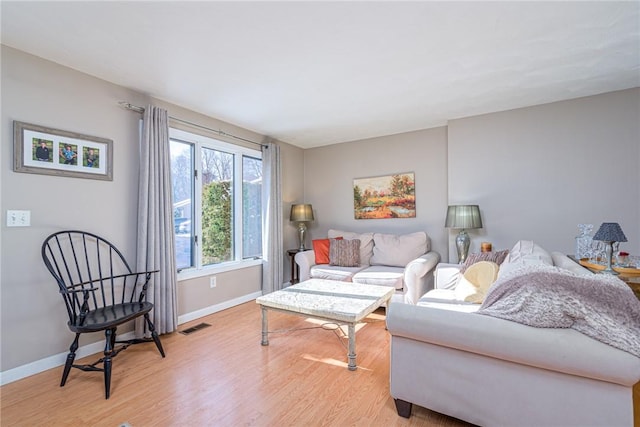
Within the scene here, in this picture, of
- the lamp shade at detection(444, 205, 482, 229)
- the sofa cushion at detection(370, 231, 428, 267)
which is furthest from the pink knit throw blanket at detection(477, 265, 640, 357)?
the sofa cushion at detection(370, 231, 428, 267)

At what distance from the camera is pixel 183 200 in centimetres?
333

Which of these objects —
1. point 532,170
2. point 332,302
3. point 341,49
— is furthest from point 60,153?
point 532,170

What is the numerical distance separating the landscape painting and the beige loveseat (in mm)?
370

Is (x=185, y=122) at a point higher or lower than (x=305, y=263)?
higher

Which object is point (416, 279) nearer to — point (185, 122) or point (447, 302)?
point (447, 302)

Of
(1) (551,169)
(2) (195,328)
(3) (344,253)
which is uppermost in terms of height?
(1) (551,169)

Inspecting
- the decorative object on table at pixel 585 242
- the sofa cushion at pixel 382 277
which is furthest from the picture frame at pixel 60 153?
the decorative object on table at pixel 585 242

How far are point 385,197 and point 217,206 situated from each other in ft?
7.95

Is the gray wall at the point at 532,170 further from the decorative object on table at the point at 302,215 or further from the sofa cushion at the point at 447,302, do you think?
the sofa cushion at the point at 447,302

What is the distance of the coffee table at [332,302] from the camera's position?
218 centimetres

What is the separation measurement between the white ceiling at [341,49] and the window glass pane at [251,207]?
1076mm

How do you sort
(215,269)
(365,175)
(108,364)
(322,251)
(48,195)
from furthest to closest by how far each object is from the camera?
(365,175), (322,251), (215,269), (48,195), (108,364)

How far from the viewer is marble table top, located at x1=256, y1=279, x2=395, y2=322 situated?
7.33ft

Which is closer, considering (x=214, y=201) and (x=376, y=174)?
(x=214, y=201)
